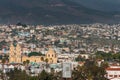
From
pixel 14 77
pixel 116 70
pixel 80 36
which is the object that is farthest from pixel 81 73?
pixel 80 36

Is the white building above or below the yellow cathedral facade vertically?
above

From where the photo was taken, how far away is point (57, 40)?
140m

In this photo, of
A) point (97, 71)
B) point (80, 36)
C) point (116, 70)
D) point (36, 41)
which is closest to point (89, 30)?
point (80, 36)

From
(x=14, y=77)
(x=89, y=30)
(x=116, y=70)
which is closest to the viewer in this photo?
(x=14, y=77)

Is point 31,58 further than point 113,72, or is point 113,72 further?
point 31,58

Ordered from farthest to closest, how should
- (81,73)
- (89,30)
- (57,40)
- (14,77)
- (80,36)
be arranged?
(89,30) → (80,36) → (57,40) → (14,77) → (81,73)

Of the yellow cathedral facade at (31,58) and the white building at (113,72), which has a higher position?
the white building at (113,72)

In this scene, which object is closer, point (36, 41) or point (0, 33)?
point (36, 41)

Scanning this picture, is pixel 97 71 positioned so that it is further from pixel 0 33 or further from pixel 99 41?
pixel 0 33

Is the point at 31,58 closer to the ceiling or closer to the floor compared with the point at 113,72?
closer to the floor

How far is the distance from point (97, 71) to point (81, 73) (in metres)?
1.50

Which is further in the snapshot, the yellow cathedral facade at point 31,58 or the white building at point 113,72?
the yellow cathedral facade at point 31,58

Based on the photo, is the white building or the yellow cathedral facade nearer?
the white building

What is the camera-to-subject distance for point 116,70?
60062mm
